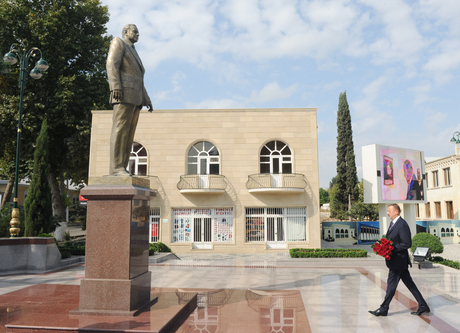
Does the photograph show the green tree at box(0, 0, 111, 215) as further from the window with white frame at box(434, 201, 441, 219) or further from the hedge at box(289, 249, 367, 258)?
the window with white frame at box(434, 201, 441, 219)

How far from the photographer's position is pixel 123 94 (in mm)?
6609

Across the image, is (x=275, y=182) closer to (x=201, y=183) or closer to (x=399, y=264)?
(x=201, y=183)

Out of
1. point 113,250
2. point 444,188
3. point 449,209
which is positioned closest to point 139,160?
point 113,250

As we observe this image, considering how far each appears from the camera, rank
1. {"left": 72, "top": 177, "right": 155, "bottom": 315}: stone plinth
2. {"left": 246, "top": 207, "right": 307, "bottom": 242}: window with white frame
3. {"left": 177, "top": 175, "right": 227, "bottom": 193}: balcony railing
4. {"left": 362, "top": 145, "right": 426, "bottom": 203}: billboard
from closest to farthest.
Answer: {"left": 72, "top": 177, "right": 155, "bottom": 315}: stone plinth → {"left": 177, "top": 175, "right": 227, "bottom": 193}: balcony railing → {"left": 246, "top": 207, "right": 307, "bottom": 242}: window with white frame → {"left": 362, "top": 145, "right": 426, "bottom": 203}: billboard

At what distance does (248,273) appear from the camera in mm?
11781

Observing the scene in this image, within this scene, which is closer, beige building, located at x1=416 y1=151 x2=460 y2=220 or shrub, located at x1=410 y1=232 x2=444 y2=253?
shrub, located at x1=410 y1=232 x2=444 y2=253

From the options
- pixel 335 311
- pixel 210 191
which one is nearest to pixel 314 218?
pixel 210 191

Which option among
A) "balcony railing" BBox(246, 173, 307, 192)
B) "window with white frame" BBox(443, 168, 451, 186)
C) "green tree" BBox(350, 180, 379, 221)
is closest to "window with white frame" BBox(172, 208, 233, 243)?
"balcony railing" BBox(246, 173, 307, 192)

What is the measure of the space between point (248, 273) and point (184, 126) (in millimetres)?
12778

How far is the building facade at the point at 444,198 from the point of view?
30906mm

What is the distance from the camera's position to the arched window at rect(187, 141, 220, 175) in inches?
879

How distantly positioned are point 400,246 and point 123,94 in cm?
561

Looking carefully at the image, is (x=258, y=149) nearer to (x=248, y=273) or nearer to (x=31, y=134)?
(x=248, y=273)

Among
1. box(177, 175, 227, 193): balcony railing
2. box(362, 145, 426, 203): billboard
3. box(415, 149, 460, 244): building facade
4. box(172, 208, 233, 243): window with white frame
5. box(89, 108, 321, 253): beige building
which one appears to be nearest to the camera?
box(177, 175, 227, 193): balcony railing
